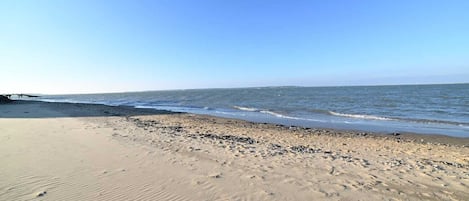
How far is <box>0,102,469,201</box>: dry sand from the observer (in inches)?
191

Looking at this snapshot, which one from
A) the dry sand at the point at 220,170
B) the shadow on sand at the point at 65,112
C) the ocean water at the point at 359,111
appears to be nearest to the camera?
the dry sand at the point at 220,170

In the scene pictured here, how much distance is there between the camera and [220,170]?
20.2 feet

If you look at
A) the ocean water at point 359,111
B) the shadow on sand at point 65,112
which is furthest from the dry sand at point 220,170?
the shadow on sand at point 65,112

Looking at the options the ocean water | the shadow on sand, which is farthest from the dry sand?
the shadow on sand

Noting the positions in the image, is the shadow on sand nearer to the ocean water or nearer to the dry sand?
the ocean water

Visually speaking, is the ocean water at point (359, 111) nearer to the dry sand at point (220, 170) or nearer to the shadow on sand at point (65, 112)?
the shadow on sand at point (65, 112)

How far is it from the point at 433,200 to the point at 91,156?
7.36 metres

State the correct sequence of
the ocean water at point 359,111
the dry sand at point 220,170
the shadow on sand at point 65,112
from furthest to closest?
the shadow on sand at point 65,112
the ocean water at point 359,111
the dry sand at point 220,170

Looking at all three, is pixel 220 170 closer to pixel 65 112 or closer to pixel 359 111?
pixel 359 111

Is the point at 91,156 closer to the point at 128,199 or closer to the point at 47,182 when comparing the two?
the point at 47,182

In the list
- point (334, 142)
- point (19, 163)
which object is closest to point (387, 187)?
point (334, 142)

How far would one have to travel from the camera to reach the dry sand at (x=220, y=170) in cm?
486

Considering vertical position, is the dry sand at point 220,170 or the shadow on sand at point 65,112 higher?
the dry sand at point 220,170

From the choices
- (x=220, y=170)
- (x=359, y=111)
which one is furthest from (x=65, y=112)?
(x=359, y=111)
